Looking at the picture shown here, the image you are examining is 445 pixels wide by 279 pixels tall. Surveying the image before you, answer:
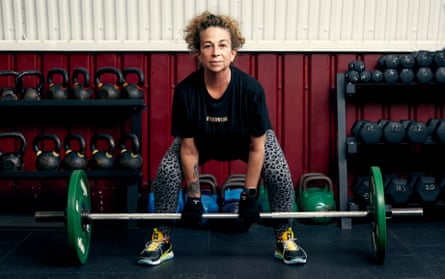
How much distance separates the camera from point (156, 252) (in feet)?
6.73

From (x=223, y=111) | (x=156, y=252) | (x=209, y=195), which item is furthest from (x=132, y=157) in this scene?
(x=223, y=111)

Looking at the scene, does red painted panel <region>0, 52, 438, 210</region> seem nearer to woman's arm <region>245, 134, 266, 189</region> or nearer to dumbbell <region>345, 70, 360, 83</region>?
dumbbell <region>345, 70, 360, 83</region>

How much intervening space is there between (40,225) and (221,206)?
107cm

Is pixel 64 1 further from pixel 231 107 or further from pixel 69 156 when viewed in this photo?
pixel 231 107

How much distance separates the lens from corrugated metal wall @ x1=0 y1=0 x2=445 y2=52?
3.00 meters

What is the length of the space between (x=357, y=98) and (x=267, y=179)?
49.6 inches

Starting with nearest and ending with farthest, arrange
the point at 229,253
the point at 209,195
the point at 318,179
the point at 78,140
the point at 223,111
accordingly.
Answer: the point at 223,111 < the point at 229,253 < the point at 78,140 < the point at 209,195 < the point at 318,179

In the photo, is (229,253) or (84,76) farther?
(84,76)

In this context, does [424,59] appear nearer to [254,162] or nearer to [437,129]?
[437,129]

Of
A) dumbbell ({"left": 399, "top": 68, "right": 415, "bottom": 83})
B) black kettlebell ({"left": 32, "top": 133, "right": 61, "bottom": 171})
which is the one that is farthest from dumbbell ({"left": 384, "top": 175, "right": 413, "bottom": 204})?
black kettlebell ({"left": 32, "top": 133, "right": 61, "bottom": 171})

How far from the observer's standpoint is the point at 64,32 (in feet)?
9.89

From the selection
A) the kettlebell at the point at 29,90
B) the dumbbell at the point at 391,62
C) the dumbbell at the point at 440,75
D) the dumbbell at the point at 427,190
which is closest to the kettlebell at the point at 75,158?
the kettlebell at the point at 29,90

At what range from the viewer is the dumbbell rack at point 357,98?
8.86 ft

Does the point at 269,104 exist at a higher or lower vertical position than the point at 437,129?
higher
